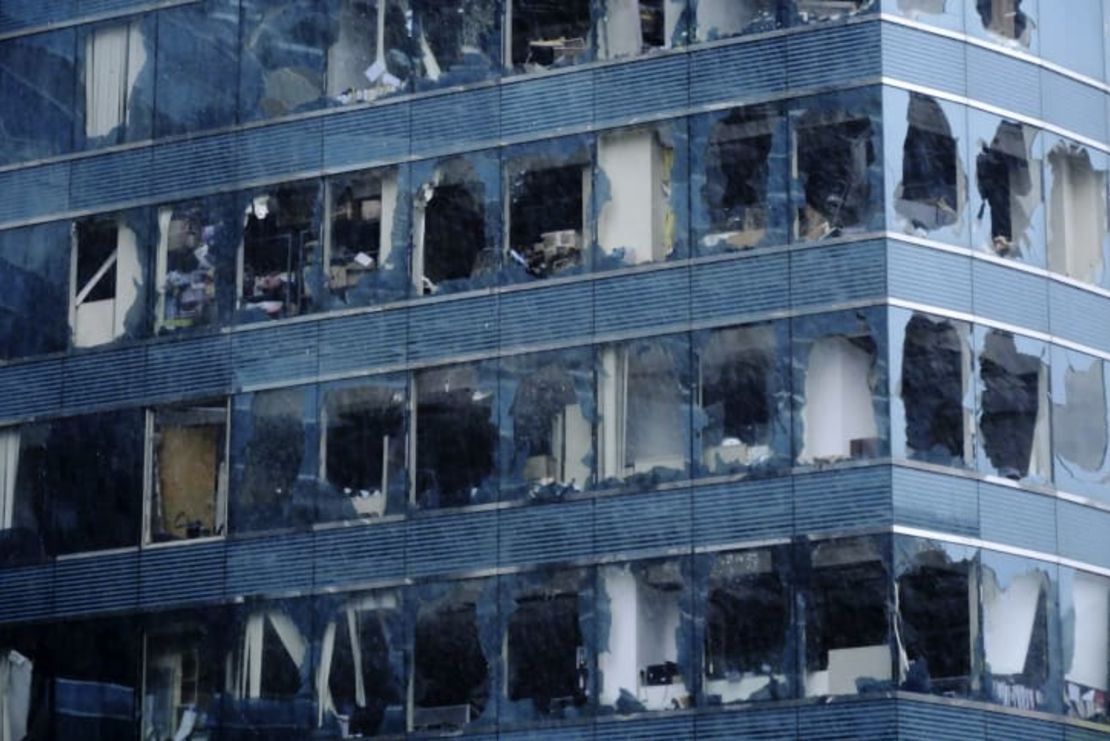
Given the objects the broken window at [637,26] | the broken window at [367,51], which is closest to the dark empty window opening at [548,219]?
the broken window at [637,26]

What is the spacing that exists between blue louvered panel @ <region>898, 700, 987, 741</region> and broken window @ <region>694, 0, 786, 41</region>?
415 inches

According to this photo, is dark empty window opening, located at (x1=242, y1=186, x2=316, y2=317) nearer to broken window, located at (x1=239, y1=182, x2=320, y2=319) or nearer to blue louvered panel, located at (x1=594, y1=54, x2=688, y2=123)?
broken window, located at (x1=239, y1=182, x2=320, y2=319)

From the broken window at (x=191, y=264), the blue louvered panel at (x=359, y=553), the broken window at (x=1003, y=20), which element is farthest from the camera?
the broken window at (x=191, y=264)

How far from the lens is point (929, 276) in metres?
49.7

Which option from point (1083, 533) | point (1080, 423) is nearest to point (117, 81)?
point (1080, 423)

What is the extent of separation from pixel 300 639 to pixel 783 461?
8534 mm

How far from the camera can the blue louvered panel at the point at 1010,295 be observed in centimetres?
5028

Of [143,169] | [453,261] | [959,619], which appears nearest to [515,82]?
[453,261]

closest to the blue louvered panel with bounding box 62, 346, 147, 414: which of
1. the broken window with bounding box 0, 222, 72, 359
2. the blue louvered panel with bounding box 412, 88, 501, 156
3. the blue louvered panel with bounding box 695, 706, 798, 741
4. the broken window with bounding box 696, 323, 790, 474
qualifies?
the broken window with bounding box 0, 222, 72, 359

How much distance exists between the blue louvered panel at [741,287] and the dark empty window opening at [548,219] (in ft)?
7.37

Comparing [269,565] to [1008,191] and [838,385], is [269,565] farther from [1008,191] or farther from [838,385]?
[1008,191]

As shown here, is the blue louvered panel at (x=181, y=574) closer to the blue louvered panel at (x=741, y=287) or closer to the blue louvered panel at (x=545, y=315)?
the blue louvered panel at (x=545, y=315)

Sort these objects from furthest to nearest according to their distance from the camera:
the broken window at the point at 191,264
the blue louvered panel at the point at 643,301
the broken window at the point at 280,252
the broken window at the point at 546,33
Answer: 1. the broken window at the point at 191,264
2. the broken window at the point at 280,252
3. the broken window at the point at 546,33
4. the blue louvered panel at the point at 643,301

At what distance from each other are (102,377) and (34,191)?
12.2 ft
